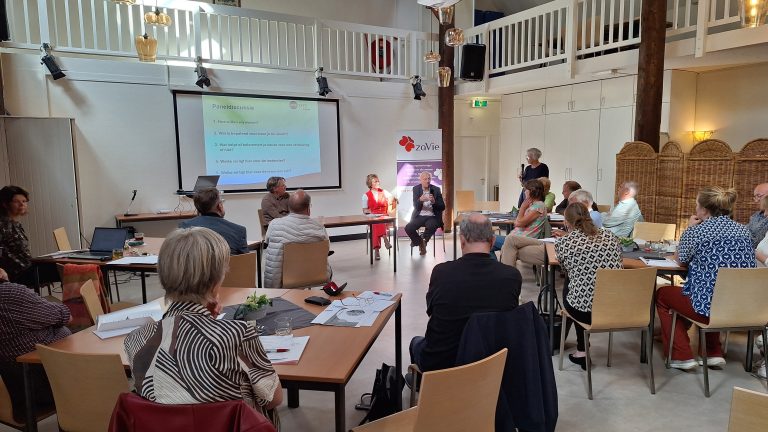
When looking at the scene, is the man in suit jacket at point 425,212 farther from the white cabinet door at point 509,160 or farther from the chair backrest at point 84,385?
the chair backrest at point 84,385

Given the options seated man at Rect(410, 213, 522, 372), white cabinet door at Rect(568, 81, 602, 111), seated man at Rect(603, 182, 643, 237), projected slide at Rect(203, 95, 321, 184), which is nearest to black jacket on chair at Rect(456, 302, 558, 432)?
seated man at Rect(410, 213, 522, 372)

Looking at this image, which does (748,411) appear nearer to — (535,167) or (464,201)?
(535,167)

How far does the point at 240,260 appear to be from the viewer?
344cm

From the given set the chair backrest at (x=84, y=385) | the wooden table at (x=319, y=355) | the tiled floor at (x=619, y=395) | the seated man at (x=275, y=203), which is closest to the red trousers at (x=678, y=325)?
the tiled floor at (x=619, y=395)

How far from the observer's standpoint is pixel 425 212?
23.8 ft

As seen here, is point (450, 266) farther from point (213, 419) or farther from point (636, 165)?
point (636, 165)

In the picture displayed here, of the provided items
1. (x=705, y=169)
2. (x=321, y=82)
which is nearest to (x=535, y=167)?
(x=705, y=169)

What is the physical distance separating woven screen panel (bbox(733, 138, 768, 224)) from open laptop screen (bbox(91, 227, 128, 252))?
21.3 feet

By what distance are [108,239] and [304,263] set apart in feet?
5.66

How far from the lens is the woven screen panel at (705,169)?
5984 mm

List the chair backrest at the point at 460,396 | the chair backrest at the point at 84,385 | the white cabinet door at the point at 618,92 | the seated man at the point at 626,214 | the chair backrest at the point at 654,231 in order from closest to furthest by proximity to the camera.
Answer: the chair backrest at the point at 460,396
the chair backrest at the point at 84,385
the chair backrest at the point at 654,231
the seated man at the point at 626,214
the white cabinet door at the point at 618,92

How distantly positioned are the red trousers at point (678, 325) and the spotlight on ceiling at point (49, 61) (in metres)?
6.97

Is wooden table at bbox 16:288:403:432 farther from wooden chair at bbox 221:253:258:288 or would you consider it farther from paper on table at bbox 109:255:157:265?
paper on table at bbox 109:255:157:265

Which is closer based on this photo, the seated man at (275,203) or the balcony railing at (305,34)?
the seated man at (275,203)
